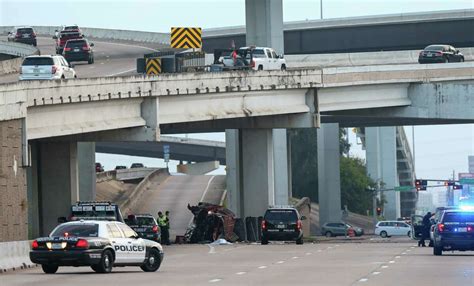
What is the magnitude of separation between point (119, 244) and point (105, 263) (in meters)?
0.57

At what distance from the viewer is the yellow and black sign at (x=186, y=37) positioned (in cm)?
7419

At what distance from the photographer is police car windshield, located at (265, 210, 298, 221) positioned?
61.6 meters

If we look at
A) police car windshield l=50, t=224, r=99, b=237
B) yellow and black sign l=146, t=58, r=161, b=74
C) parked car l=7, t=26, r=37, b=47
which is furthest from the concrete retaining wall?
police car windshield l=50, t=224, r=99, b=237

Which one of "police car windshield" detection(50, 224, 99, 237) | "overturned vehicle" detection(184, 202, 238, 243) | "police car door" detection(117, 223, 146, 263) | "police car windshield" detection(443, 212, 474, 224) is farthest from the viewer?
"overturned vehicle" detection(184, 202, 238, 243)

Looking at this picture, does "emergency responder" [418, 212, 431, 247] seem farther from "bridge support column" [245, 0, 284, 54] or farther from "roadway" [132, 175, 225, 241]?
"roadway" [132, 175, 225, 241]

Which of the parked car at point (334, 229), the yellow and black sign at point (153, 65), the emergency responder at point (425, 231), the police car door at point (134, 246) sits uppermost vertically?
the yellow and black sign at point (153, 65)

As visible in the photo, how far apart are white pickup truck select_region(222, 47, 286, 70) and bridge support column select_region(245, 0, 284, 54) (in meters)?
5.20

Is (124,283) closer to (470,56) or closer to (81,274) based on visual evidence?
(81,274)

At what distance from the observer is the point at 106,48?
115125mm

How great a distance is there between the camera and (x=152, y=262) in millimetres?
35094

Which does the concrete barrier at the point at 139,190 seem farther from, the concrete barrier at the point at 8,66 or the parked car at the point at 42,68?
the parked car at the point at 42,68

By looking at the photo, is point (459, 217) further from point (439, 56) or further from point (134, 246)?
point (439, 56)

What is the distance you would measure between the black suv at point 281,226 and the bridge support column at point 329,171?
5405cm

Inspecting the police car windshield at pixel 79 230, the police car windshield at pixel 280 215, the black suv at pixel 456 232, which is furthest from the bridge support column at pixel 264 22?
the police car windshield at pixel 79 230
